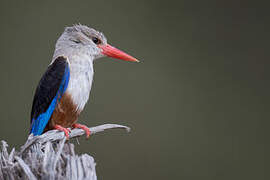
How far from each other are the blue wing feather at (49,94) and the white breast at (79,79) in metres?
0.02

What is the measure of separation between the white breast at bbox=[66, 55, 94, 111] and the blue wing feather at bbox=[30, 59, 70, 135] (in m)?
0.02

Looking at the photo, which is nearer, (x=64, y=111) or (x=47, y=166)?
(x=47, y=166)

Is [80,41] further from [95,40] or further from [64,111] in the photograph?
[64,111]

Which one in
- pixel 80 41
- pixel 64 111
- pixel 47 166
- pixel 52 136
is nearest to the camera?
pixel 47 166

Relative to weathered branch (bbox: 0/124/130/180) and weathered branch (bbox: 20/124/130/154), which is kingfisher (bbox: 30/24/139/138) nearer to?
weathered branch (bbox: 20/124/130/154)

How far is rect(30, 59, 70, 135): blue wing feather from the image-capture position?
4.91ft

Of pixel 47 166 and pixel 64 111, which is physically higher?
pixel 64 111

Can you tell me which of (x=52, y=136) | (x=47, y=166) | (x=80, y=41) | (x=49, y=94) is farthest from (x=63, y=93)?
(x=47, y=166)

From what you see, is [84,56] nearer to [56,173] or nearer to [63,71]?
[63,71]

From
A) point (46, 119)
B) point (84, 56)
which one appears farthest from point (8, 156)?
A: point (84, 56)

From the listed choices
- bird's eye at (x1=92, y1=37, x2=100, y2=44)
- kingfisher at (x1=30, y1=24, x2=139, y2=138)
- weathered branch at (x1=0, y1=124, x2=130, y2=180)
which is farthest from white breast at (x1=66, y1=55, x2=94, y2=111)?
weathered branch at (x1=0, y1=124, x2=130, y2=180)

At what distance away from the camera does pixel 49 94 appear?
1.52 m

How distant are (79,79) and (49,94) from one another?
5.3 inches

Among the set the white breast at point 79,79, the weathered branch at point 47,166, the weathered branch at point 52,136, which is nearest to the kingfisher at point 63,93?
the white breast at point 79,79
